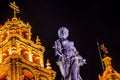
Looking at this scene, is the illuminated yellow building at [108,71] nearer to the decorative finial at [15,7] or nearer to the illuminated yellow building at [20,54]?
the illuminated yellow building at [20,54]

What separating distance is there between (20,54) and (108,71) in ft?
51.8

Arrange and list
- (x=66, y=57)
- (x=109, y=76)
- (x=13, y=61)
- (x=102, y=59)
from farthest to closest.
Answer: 1. (x=102, y=59)
2. (x=109, y=76)
3. (x=13, y=61)
4. (x=66, y=57)

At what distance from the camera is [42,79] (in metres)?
57.6

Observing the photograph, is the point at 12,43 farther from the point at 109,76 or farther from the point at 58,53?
the point at 109,76

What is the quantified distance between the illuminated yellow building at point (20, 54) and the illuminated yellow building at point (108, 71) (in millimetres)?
10347

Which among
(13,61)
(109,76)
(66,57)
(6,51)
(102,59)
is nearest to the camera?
(66,57)

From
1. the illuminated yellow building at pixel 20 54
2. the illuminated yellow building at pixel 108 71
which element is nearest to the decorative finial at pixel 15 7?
the illuminated yellow building at pixel 20 54

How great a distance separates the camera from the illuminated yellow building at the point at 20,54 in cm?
5528

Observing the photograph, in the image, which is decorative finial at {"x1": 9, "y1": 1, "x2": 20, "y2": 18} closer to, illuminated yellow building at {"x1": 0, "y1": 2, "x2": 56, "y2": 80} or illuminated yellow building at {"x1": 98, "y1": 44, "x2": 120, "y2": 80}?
illuminated yellow building at {"x1": 0, "y1": 2, "x2": 56, "y2": 80}

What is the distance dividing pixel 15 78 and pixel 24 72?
3.09 m

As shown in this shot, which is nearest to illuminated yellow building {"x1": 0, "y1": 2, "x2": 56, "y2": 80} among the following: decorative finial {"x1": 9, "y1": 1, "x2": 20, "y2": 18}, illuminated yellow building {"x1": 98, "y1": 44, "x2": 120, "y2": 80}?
decorative finial {"x1": 9, "y1": 1, "x2": 20, "y2": 18}

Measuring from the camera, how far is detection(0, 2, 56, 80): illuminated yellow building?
55.3m

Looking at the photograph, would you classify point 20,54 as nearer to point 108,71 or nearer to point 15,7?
point 15,7

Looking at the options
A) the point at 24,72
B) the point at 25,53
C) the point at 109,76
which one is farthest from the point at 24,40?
the point at 109,76
